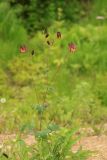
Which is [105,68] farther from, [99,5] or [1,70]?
[99,5]

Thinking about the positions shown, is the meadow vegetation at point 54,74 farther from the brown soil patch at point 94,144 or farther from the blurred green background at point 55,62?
the brown soil patch at point 94,144

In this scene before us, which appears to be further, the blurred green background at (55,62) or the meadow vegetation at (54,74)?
the blurred green background at (55,62)

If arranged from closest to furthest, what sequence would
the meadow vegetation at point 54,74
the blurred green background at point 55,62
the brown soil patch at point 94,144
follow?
the brown soil patch at point 94,144 → the meadow vegetation at point 54,74 → the blurred green background at point 55,62

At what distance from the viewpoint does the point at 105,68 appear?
23.6 ft

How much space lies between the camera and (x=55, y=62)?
7148mm

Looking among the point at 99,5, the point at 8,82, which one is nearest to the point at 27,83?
the point at 8,82

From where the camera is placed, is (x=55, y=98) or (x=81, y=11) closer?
(x=55, y=98)

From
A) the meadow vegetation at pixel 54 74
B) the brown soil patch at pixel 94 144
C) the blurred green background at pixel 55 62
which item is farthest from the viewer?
the blurred green background at pixel 55 62

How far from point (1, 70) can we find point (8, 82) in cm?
16

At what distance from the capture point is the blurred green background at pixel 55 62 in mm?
5570

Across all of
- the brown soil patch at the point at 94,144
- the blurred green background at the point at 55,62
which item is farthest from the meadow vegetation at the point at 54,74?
the brown soil patch at the point at 94,144

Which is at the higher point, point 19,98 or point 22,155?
point 22,155

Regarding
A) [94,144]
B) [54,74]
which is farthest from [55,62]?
[94,144]

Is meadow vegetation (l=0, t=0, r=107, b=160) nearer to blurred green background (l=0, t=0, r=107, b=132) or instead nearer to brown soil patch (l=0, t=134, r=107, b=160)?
blurred green background (l=0, t=0, r=107, b=132)
